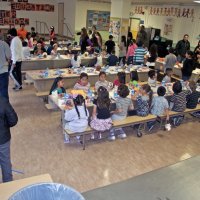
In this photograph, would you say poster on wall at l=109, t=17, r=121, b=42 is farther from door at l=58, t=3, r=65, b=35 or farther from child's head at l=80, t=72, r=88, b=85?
child's head at l=80, t=72, r=88, b=85

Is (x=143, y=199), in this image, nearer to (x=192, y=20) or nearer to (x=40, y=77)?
(x=40, y=77)

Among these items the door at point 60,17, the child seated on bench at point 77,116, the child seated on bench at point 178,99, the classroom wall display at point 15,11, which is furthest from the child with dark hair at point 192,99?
the classroom wall display at point 15,11

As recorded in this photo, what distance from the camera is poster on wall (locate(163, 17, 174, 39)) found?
44.9 feet

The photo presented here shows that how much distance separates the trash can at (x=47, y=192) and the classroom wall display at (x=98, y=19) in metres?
17.8

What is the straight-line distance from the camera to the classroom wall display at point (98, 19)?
18.4m

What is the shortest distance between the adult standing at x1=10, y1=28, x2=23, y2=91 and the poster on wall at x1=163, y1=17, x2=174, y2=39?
9.13 meters

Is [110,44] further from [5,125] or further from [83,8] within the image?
[83,8]

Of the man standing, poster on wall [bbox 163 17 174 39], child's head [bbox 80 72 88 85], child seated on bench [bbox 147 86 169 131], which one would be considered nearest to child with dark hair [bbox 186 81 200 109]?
child seated on bench [bbox 147 86 169 131]

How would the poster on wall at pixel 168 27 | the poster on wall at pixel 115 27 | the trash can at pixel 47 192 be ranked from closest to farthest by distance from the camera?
the trash can at pixel 47 192
the poster on wall at pixel 115 27
the poster on wall at pixel 168 27

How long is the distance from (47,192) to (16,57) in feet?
19.5

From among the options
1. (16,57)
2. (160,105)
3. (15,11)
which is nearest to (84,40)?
(16,57)

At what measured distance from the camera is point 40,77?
22.2 ft

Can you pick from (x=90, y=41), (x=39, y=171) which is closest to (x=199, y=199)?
(x=39, y=171)

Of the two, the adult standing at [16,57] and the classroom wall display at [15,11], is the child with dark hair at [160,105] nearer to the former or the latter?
the adult standing at [16,57]
